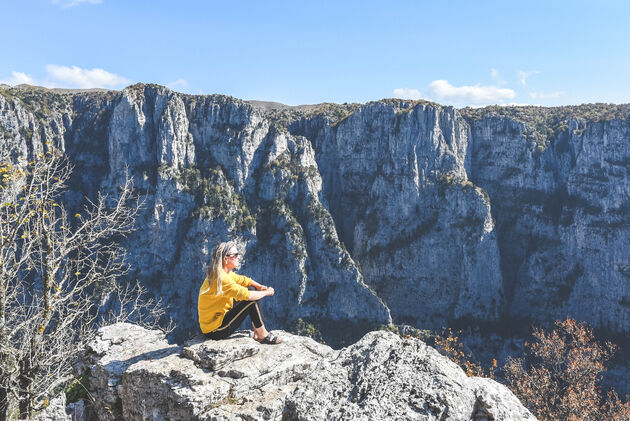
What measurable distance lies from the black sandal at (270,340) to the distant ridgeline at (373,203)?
82272mm

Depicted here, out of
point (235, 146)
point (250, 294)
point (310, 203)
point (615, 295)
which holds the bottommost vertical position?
point (615, 295)

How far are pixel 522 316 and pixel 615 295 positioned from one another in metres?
19.4

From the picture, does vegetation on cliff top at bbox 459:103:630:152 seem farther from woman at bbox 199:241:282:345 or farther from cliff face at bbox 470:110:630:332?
woman at bbox 199:241:282:345

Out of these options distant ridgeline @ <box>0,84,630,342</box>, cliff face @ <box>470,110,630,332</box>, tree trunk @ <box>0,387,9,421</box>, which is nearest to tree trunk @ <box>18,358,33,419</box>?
tree trunk @ <box>0,387,9,421</box>

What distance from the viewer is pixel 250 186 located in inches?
3846

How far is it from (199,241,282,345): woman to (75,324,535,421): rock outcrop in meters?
0.39

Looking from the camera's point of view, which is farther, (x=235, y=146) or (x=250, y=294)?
(x=235, y=146)

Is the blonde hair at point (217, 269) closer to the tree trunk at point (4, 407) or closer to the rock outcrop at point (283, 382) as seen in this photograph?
the rock outcrop at point (283, 382)

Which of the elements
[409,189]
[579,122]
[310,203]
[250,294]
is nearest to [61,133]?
[310,203]

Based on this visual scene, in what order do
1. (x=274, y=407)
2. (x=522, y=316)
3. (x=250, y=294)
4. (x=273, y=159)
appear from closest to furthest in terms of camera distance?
(x=274, y=407)
(x=250, y=294)
(x=522, y=316)
(x=273, y=159)

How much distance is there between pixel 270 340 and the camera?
8906mm

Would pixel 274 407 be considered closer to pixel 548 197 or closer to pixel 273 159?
pixel 273 159

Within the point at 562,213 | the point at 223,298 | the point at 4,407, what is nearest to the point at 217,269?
the point at 223,298

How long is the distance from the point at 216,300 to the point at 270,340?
1627mm
